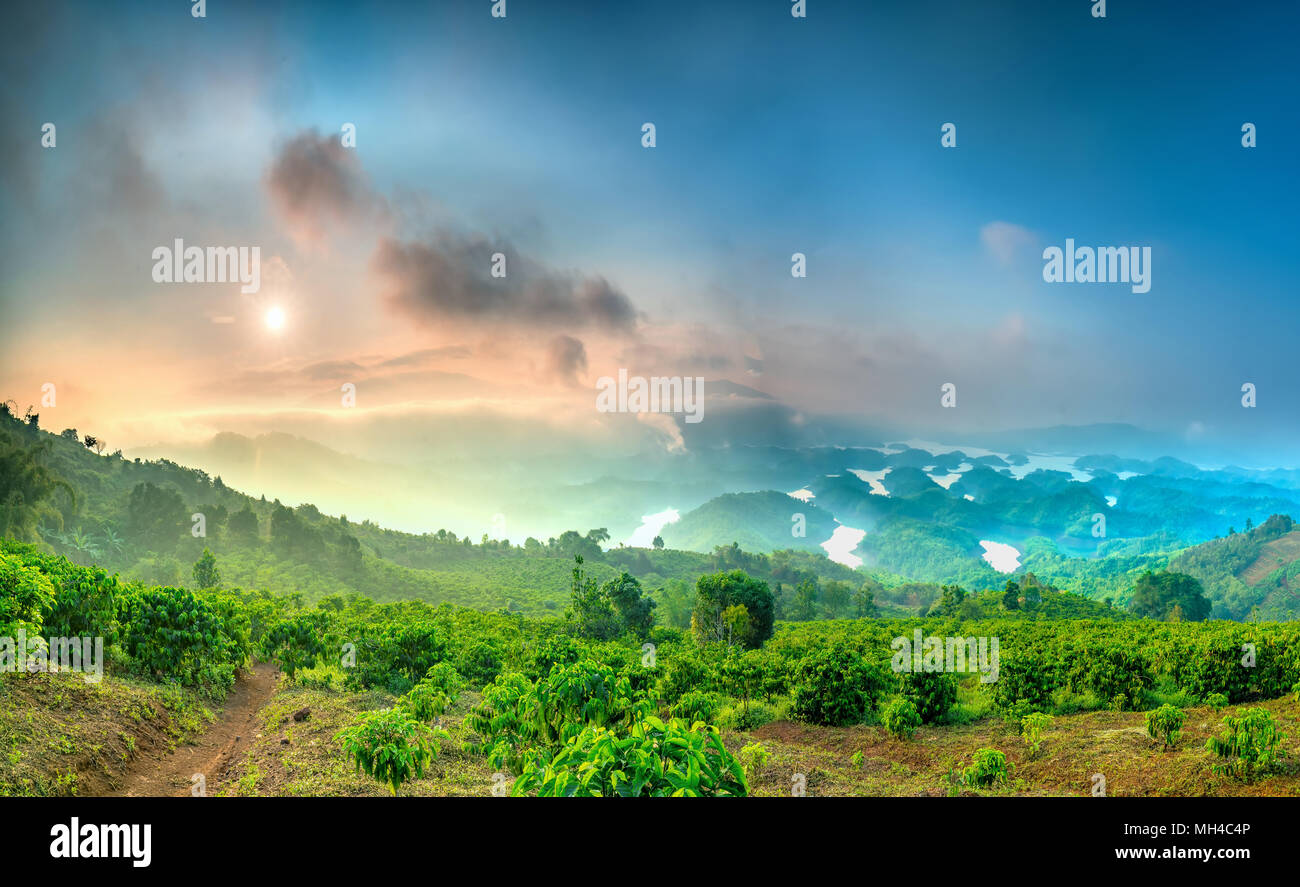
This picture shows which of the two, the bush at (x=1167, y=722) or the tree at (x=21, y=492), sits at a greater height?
the tree at (x=21, y=492)

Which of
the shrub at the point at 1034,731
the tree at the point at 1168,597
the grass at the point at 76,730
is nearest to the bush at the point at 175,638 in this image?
the grass at the point at 76,730

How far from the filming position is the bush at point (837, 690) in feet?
42.3

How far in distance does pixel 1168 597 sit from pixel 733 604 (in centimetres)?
4357

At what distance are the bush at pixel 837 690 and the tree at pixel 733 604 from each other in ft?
A: 45.0

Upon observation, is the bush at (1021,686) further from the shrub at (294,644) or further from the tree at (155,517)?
the tree at (155,517)

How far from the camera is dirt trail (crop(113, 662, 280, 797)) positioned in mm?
8672

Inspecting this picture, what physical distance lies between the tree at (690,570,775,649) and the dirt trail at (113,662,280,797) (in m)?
17.5

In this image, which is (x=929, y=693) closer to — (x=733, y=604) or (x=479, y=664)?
(x=479, y=664)

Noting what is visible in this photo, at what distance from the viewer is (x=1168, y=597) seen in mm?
48125

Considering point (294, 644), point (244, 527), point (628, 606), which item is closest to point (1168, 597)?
point (628, 606)
